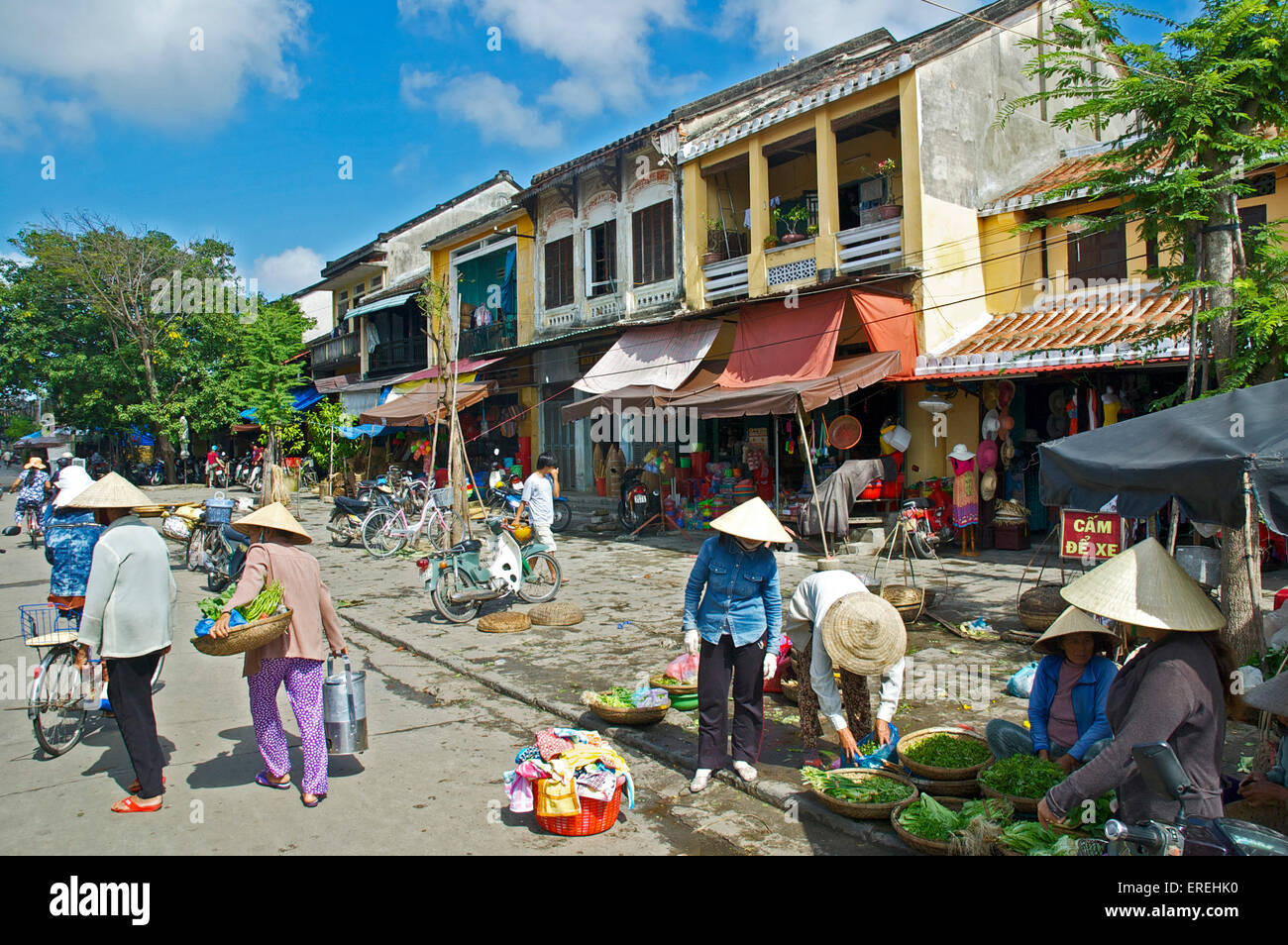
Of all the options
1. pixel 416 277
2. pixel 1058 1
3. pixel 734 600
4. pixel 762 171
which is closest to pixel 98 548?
pixel 734 600

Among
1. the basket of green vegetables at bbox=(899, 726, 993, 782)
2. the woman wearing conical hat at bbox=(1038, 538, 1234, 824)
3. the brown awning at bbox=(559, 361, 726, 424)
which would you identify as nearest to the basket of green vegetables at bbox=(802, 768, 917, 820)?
the basket of green vegetables at bbox=(899, 726, 993, 782)

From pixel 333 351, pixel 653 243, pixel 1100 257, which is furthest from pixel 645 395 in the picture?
pixel 333 351

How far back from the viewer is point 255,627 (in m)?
4.28

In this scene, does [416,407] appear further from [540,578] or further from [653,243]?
[540,578]

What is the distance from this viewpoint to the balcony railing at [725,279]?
15.7 m

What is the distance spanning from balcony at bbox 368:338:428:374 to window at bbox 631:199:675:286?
1064 cm

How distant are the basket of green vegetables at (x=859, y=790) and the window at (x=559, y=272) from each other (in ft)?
56.3

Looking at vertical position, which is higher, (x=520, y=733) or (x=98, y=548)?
(x=98, y=548)

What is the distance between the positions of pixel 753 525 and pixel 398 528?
11.1 metres

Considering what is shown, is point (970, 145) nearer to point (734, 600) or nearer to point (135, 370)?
point (734, 600)

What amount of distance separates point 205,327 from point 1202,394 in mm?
32535

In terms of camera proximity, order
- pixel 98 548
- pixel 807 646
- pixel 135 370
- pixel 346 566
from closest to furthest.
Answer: pixel 98 548, pixel 807 646, pixel 346 566, pixel 135 370

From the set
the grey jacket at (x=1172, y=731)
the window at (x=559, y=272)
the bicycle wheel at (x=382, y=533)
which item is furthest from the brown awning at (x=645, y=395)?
the grey jacket at (x=1172, y=731)

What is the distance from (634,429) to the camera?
53.8ft
